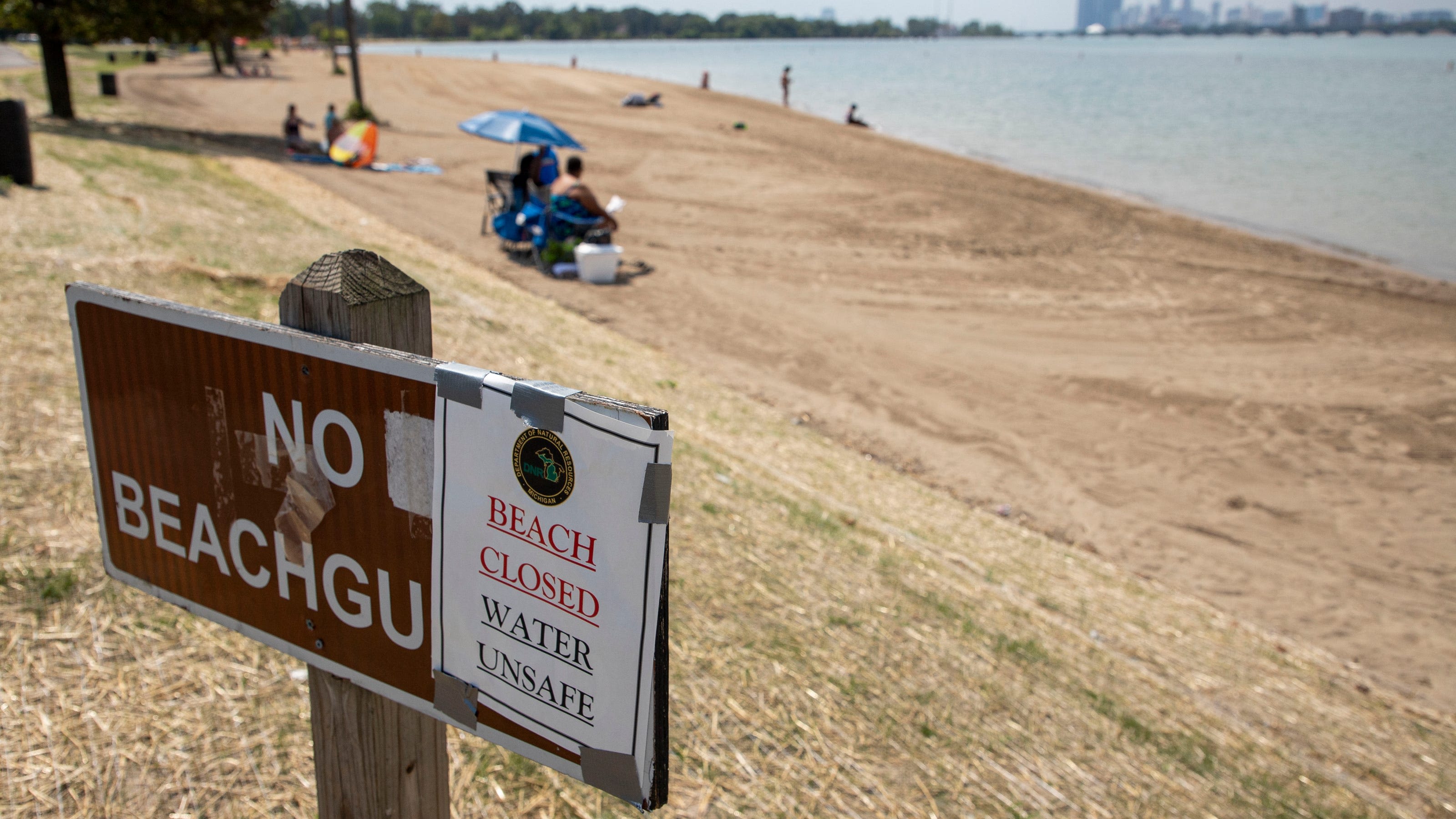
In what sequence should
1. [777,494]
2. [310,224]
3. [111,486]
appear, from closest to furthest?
[111,486] → [777,494] → [310,224]

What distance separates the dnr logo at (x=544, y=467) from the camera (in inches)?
45.4

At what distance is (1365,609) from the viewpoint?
6.84m

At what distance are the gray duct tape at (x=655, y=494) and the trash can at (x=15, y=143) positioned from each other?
34.0 feet

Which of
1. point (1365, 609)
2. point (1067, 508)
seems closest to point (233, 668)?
point (1067, 508)

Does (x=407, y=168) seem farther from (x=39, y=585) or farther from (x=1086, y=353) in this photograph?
(x=39, y=585)

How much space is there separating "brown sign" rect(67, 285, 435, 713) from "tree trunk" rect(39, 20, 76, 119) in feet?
61.3

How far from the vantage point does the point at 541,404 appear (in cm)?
115

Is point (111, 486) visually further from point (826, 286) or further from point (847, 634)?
point (826, 286)

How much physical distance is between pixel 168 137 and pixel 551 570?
64.5 ft

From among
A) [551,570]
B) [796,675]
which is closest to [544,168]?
[796,675]

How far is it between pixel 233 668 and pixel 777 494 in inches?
130

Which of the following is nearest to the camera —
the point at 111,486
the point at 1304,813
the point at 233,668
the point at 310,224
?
the point at 111,486

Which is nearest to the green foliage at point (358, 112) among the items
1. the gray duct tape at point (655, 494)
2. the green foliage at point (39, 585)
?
the green foliage at point (39, 585)

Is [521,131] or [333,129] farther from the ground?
[521,131]
